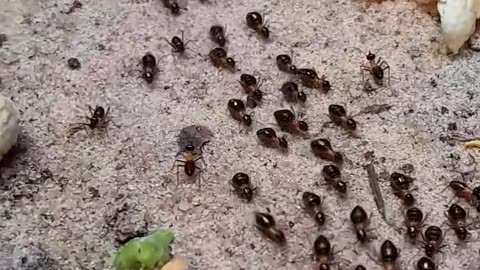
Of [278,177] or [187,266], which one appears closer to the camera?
[187,266]

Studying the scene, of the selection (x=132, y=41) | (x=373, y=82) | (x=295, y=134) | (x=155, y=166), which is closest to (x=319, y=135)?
(x=295, y=134)

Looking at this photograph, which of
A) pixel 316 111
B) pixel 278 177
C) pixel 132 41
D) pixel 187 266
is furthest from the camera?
pixel 132 41

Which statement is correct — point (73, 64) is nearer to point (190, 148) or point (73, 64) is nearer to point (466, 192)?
point (190, 148)

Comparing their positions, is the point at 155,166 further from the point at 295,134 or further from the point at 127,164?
the point at 295,134

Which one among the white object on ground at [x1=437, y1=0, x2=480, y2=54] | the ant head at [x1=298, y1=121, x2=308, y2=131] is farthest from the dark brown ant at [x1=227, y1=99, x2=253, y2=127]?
the white object on ground at [x1=437, y1=0, x2=480, y2=54]

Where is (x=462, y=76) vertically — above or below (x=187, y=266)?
above

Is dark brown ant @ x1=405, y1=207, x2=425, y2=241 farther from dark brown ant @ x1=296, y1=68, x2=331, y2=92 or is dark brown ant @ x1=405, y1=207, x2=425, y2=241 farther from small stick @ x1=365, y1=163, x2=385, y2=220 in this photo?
dark brown ant @ x1=296, y1=68, x2=331, y2=92
